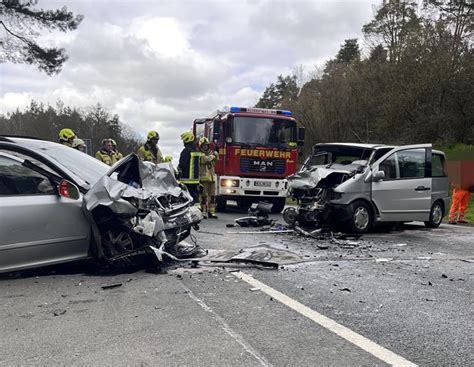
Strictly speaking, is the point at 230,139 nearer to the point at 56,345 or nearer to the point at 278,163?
the point at 278,163

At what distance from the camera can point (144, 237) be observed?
504 cm

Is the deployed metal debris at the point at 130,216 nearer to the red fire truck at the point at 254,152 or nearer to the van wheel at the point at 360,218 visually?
the van wheel at the point at 360,218

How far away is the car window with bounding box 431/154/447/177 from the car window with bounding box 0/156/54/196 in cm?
774

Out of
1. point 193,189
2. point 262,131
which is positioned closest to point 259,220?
point 193,189

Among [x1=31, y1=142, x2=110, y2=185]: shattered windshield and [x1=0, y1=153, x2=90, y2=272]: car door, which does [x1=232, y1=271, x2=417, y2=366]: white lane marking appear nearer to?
[x1=0, y1=153, x2=90, y2=272]: car door

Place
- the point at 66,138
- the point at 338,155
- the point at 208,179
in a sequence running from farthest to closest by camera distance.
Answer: the point at 208,179 → the point at 66,138 → the point at 338,155

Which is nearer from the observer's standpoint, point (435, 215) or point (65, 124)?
point (435, 215)

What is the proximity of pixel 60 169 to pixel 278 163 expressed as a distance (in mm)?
8549

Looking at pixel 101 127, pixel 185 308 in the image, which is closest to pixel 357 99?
pixel 185 308

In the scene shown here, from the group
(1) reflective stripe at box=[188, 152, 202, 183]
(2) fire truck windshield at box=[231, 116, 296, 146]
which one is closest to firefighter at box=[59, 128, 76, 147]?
(1) reflective stripe at box=[188, 152, 202, 183]

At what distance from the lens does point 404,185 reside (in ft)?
29.8

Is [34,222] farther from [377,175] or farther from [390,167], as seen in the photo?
[390,167]

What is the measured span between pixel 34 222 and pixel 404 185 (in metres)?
6.92

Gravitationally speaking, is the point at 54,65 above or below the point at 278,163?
above
